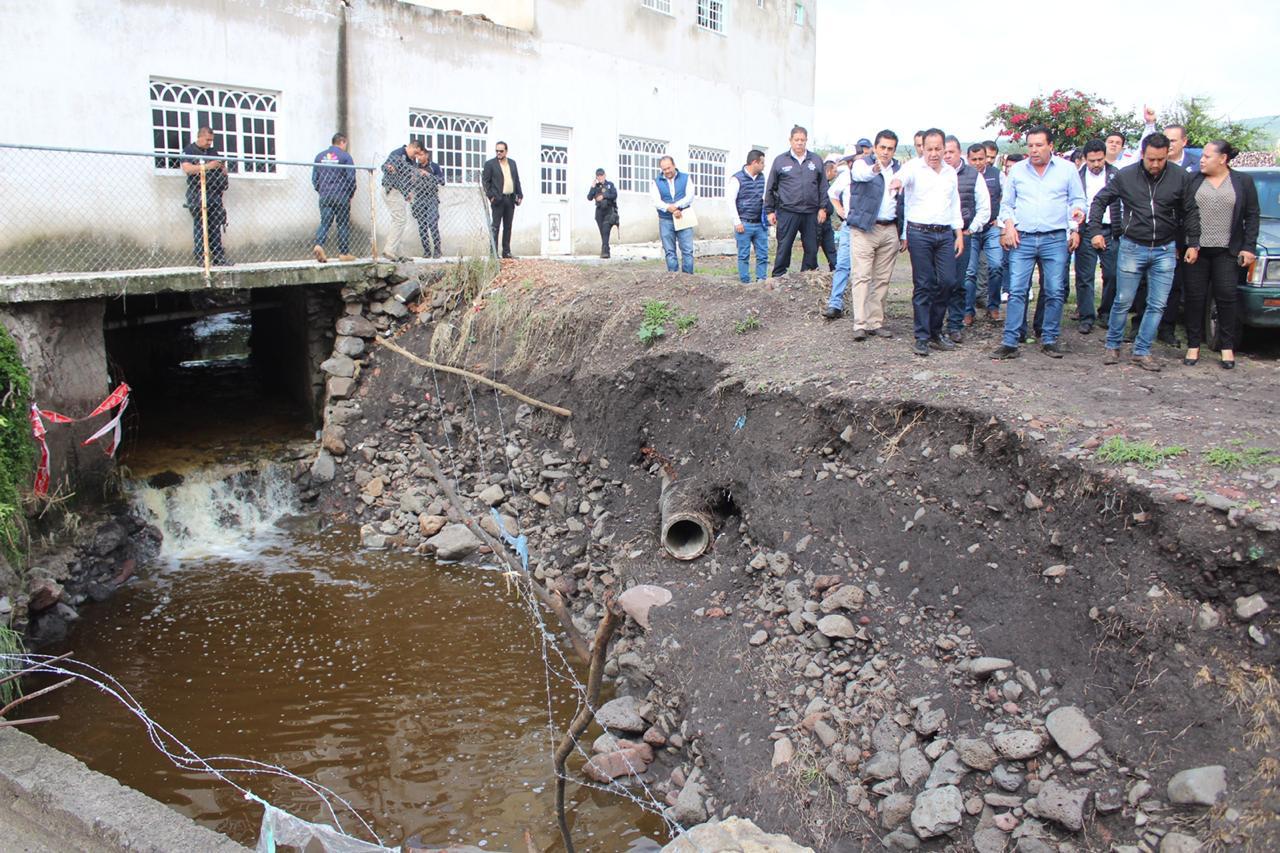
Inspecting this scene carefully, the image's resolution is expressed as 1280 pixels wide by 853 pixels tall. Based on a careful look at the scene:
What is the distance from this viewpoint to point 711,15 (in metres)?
21.4

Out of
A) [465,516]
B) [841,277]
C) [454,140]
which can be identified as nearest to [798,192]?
[841,277]

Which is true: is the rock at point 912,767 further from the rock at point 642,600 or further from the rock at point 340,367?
the rock at point 340,367

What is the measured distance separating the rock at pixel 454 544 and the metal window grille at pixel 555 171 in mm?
8721

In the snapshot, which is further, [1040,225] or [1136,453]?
[1040,225]

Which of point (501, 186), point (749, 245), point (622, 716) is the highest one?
point (501, 186)

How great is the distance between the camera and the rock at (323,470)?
1223cm

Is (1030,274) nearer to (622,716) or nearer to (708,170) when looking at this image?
(622,716)

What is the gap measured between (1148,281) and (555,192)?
1168 centimetres

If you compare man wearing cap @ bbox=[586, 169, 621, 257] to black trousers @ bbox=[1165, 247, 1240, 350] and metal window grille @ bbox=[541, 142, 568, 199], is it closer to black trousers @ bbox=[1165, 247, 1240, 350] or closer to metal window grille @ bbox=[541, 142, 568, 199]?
metal window grille @ bbox=[541, 142, 568, 199]

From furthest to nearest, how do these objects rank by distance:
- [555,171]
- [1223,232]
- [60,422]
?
1. [555,171]
2. [60,422]
3. [1223,232]

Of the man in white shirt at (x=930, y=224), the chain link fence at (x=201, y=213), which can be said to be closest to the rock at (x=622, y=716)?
the man in white shirt at (x=930, y=224)

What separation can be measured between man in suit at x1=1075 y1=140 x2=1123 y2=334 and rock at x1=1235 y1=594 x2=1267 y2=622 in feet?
15.3

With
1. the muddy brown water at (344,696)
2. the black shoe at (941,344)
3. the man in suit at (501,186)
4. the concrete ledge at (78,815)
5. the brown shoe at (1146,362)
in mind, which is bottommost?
the muddy brown water at (344,696)

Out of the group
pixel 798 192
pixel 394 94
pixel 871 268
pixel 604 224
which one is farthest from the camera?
pixel 604 224
